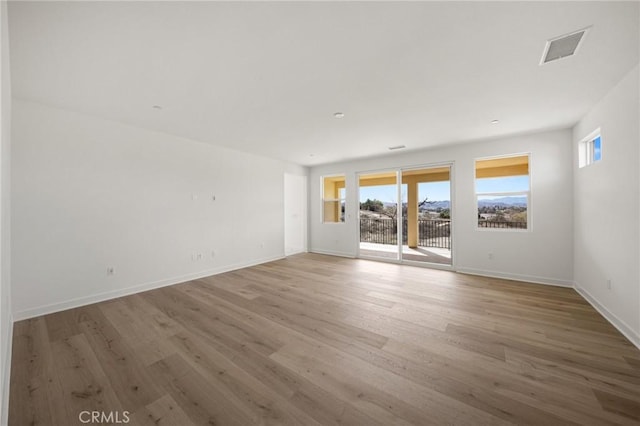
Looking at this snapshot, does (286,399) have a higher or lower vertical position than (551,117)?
lower

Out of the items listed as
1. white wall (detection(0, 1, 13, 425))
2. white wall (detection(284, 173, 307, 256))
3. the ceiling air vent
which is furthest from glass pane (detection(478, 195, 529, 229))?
white wall (detection(0, 1, 13, 425))

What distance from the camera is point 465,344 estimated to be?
2180 mm

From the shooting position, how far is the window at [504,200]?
4164mm

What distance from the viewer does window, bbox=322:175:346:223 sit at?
660 centimetres

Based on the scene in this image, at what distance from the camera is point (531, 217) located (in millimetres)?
4020

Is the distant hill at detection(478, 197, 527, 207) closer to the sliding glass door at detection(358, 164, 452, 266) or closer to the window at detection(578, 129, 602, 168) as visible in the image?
the sliding glass door at detection(358, 164, 452, 266)

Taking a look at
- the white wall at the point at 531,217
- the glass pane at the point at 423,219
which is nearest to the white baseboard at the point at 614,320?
the white wall at the point at 531,217

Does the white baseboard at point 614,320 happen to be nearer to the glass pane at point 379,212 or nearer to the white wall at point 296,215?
the glass pane at point 379,212

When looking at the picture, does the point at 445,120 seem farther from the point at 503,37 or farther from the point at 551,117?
the point at 503,37

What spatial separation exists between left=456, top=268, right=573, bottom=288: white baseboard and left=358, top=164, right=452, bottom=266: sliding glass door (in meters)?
0.72

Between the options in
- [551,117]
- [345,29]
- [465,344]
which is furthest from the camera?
[551,117]

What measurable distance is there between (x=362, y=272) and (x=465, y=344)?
252 cm

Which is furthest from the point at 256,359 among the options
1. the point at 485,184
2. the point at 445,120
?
the point at 485,184

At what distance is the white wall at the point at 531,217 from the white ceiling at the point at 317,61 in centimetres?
69
